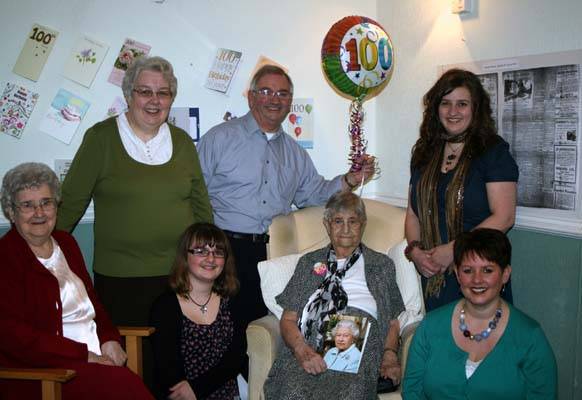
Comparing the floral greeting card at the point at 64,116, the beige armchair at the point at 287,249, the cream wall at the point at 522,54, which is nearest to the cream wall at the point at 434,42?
the cream wall at the point at 522,54

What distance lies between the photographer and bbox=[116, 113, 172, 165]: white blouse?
8.54 feet

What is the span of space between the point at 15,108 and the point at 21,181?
1093mm

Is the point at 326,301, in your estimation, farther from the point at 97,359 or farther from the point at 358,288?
the point at 97,359

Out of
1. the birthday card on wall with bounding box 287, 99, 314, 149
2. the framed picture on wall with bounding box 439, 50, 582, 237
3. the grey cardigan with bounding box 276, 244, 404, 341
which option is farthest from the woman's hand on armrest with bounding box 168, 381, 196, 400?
the birthday card on wall with bounding box 287, 99, 314, 149

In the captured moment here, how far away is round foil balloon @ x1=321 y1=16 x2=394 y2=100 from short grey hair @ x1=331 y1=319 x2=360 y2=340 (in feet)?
3.64

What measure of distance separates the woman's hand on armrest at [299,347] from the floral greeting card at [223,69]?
4.84 ft

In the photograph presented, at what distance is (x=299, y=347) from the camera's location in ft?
8.08

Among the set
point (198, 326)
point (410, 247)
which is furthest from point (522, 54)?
point (198, 326)

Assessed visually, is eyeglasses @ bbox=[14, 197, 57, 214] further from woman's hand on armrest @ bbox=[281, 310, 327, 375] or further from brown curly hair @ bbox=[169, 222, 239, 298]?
woman's hand on armrest @ bbox=[281, 310, 327, 375]

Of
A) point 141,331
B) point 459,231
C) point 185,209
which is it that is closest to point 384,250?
point 459,231

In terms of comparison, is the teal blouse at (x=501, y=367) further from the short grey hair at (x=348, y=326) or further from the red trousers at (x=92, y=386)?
the red trousers at (x=92, y=386)

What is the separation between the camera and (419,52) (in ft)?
11.5

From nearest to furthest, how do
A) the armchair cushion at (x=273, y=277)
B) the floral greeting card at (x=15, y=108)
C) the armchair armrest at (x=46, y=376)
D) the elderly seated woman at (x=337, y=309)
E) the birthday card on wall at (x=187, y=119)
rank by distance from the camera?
the armchair armrest at (x=46, y=376)
the elderly seated woman at (x=337, y=309)
the armchair cushion at (x=273, y=277)
the floral greeting card at (x=15, y=108)
the birthday card on wall at (x=187, y=119)

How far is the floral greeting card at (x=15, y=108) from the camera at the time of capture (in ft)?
10.1
